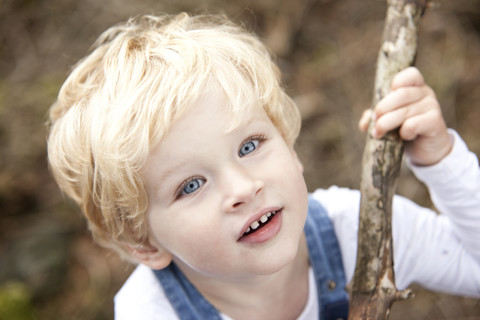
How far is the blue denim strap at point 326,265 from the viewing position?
147cm

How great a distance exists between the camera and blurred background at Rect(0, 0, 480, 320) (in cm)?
258

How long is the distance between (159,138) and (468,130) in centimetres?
211

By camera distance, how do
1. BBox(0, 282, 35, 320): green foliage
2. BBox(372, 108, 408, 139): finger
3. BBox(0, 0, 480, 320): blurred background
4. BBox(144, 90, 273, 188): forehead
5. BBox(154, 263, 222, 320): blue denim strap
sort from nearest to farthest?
BBox(144, 90, 273, 188): forehead
BBox(372, 108, 408, 139): finger
BBox(154, 263, 222, 320): blue denim strap
BBox(0, 282, 35, 320): green foliage
BBox(0, 0, 480, 320): blurred background

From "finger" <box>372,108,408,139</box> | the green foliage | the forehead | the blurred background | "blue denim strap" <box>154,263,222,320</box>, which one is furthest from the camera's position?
the blurred background

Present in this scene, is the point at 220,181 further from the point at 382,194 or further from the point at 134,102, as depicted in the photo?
the point at 382,194

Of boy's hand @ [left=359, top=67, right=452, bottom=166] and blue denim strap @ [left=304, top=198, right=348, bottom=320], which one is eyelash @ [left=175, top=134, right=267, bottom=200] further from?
blue denim strap @ [left=304, top=198, right=348, bottom=320]

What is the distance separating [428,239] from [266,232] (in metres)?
0.68

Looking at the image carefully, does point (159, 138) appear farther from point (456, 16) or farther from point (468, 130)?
point (456, 16)

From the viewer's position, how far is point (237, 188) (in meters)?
1.01

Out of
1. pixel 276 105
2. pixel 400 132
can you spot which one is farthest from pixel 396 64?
pixel 276 105

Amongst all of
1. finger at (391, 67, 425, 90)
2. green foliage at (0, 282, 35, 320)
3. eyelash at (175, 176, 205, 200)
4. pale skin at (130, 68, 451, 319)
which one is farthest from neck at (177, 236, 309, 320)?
green foliage at (0, 282, 35, 320)

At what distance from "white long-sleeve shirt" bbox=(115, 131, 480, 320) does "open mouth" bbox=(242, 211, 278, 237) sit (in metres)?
0.46

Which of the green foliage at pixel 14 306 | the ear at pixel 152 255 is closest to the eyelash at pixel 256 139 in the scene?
the ear at pixel 152 255

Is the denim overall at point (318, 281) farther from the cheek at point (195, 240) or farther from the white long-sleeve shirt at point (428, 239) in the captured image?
the cheek at point (195, 240)
